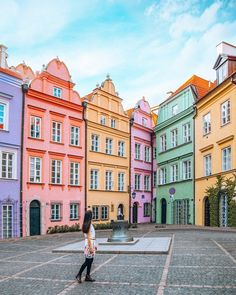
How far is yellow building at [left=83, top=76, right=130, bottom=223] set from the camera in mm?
35562

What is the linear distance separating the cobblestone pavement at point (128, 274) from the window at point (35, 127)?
15.3 metres

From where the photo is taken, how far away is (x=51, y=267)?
12.5 m

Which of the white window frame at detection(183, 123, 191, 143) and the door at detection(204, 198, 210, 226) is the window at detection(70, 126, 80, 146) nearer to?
the white window frame at detection(183, 123, 191, 143)

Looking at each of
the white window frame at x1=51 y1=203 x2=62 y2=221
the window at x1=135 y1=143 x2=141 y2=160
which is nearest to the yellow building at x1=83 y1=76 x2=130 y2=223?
the window at x1=135 y1=143 x2=141 y2=160

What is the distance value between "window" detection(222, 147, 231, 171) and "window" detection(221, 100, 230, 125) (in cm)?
203

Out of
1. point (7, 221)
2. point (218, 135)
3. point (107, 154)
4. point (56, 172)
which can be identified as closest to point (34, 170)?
point (56, 172)

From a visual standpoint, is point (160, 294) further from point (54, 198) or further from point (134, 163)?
point (134, 163)

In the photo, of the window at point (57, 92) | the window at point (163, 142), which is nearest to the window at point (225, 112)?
the window at point (163, 142)

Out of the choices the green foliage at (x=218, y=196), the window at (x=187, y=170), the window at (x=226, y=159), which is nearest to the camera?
the green foliage at (x=218, y=196)

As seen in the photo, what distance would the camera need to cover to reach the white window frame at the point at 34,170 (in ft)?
97.6

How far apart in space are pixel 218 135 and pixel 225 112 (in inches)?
74.8

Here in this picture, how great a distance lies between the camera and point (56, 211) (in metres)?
31.8

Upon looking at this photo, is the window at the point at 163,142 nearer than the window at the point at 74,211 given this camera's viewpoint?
No

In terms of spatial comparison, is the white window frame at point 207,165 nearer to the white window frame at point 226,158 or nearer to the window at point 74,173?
the white window frame at point 226,158
